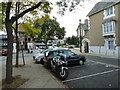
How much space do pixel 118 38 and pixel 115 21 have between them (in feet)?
9.51

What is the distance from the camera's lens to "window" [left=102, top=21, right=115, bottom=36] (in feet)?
62.3

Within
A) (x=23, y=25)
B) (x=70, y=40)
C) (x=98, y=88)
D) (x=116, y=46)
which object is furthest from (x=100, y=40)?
(x=70, y=40)

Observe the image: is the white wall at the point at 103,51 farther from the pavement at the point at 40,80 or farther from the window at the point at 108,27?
the pavement at the point at 40,80

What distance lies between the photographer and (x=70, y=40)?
62812 mm

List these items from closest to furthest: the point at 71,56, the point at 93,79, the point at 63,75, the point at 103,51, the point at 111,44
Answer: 1. the point at 93,79
2. the point at 63,75
3. the point at 71,56
4. the point at 111,44
5. the point at 103,51

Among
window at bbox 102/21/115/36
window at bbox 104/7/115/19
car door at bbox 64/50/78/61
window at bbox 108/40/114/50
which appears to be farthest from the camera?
window at bbox 108/40/114/50

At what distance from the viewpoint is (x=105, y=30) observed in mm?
20734

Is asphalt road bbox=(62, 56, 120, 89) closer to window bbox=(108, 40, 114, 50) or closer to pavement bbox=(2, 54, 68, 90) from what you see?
pavement bbox=(2, 54, 68, 90)

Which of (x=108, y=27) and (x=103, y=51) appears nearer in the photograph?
(x=108, y=27)

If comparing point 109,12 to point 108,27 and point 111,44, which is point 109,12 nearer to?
point 108,27

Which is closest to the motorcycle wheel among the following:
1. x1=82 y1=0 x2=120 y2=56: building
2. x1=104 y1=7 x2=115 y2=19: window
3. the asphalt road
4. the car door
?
the asphalt road

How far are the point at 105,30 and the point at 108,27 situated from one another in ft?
2.69

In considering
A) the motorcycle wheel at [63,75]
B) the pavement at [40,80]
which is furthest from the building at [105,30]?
the pavement at [40,80]

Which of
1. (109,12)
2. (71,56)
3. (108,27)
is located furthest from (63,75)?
(109,12)
